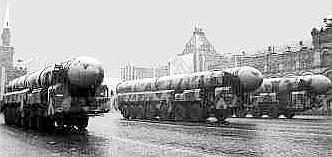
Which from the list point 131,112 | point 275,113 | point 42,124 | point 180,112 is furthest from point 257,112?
point 42,124

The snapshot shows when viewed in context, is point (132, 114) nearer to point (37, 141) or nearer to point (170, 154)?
point (37, 141)

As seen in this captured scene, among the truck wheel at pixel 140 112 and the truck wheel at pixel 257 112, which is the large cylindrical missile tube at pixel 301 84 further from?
the truck wheel at pixel 140 112

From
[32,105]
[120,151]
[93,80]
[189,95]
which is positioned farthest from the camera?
[189,95]

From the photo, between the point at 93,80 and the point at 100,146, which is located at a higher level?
the point at 93,80

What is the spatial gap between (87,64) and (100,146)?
5.37 metres

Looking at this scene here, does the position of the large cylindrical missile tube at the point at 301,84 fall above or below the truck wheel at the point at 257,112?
above

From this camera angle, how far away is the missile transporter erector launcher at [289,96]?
31312 millimetres

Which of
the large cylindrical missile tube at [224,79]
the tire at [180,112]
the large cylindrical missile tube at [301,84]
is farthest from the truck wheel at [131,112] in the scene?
the large cylindrical missile tube at [301,84]

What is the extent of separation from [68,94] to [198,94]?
1028 centimetres

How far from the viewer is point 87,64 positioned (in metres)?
16.8

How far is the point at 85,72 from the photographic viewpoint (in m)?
16.6

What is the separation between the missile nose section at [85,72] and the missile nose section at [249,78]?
10610 mm

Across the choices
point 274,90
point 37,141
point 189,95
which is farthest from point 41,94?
point 274,90

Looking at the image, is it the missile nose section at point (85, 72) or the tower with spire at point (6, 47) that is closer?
the missile nose section at point (85, 72)
